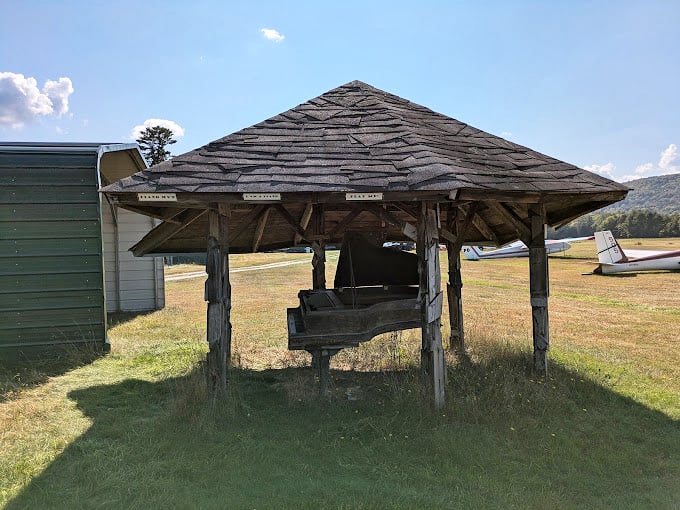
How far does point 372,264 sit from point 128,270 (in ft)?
35.9

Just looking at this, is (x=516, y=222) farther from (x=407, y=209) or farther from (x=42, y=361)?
(x=42, y=361)

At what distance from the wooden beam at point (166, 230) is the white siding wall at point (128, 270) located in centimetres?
749

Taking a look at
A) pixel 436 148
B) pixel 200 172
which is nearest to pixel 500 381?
pixel 436 148

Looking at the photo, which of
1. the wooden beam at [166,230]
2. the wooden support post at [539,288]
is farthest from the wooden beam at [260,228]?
the wooden support post at [539,288]

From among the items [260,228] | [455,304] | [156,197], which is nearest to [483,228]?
[455,304]

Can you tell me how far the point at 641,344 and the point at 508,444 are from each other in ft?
22.7

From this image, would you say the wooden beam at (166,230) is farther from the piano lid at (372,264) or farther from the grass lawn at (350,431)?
the piano lid at (372,264)

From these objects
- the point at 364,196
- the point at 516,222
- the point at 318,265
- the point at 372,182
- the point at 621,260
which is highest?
the point at 372,182

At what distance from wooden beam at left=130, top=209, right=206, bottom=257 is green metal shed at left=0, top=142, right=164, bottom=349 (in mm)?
1641

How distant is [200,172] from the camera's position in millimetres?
6027

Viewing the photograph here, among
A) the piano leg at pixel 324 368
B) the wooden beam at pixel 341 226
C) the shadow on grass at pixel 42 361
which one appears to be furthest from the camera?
the wooden beam at pixel 341 226

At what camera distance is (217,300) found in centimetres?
638

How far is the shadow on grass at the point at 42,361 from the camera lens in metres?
7.90

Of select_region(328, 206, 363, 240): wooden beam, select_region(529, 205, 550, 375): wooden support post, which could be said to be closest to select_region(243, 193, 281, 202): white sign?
select_region(328, 206, 363, 240): wooden beam
